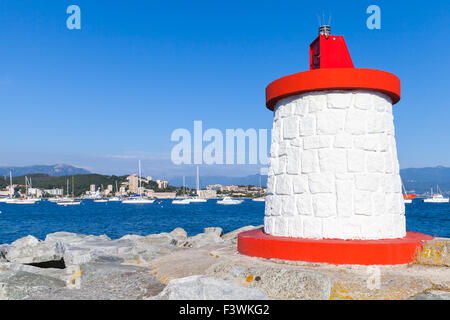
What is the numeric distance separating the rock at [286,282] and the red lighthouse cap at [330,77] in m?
2.82

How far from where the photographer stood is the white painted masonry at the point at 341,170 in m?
5.83

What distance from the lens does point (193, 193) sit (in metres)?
156

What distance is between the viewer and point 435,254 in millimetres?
5641

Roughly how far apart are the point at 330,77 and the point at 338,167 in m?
1.34

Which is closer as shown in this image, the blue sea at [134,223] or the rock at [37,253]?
the rock at [37,253]

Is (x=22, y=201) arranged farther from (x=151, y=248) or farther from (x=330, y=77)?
(x=330, y=77)

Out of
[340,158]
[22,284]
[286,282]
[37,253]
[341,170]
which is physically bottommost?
[37,253]

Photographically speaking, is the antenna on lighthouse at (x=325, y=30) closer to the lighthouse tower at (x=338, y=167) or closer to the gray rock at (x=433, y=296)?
the lighthouse tower at (x=338, y=167)

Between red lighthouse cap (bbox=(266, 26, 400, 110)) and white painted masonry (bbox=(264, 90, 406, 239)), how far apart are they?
0.50 ft

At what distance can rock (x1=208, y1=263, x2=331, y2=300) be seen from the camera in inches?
169

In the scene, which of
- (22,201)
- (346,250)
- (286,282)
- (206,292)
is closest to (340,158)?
(346,250)

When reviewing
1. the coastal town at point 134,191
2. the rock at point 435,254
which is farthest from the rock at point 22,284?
the coastal town at point 134,191
